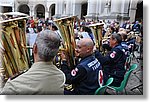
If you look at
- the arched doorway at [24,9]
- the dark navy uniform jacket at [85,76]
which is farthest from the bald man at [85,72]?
the arched doorway at [24,9]

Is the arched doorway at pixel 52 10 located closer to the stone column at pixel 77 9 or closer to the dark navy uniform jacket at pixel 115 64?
the stone column at pixel 77 9

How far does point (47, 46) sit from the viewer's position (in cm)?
152

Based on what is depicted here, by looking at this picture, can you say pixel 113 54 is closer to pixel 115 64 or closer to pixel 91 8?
pixel 115 64

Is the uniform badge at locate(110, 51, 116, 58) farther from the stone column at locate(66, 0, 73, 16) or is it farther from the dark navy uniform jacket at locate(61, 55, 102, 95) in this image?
the stone column at locate(66, 0, 73, 16)

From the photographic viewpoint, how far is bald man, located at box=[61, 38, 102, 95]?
191 cm

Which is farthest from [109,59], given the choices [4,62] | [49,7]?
[4,62]

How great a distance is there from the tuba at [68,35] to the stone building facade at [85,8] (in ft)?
0.22

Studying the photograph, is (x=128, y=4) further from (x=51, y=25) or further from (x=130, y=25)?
(x=51, y=25)

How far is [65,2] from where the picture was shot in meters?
2.05

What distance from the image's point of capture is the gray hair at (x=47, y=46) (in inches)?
58.0

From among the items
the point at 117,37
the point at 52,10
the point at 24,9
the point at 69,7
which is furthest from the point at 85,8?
the point at 24,9

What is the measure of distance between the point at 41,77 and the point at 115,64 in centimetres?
89

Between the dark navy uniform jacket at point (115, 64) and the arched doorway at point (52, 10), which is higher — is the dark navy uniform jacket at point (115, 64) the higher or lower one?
the lower one

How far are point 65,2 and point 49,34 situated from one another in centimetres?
50
